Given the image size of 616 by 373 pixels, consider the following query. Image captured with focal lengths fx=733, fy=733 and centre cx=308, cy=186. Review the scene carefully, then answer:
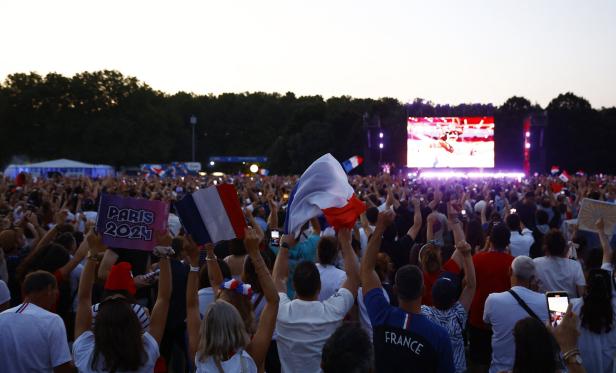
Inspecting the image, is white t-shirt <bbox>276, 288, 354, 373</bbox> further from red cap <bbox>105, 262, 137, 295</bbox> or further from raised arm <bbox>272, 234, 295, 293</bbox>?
red cap <bbox>105, 262, 137, 295</bbox>

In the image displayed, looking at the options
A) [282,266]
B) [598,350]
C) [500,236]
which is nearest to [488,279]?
[500,236]

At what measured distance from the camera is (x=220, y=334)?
3748mm

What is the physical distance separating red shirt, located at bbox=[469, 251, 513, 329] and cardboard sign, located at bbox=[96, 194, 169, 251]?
10.2 ft

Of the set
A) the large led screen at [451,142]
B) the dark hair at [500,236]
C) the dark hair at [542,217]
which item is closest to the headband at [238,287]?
the dark hair at [500,236]

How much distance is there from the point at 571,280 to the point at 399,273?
3121 mm

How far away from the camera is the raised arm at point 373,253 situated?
4.24 metres

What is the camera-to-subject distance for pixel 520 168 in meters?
68.5

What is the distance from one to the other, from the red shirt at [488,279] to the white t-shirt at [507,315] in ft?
3.90

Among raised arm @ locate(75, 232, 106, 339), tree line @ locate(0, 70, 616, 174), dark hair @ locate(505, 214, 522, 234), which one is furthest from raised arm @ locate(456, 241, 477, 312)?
tree line @ locate(0, 70, 616, 174)

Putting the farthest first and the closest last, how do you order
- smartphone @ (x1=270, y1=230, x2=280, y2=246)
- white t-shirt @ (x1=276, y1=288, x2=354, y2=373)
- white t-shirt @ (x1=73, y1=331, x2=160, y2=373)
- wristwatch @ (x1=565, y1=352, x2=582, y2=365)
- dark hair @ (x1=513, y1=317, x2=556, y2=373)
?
smartphone @ (x1=270, y1=230, x2=280, y2=246) → white t-shirt @ (x1=276, y1=288, x2=354, y2=373) → white t-shirt @ (x1=73, y1=331, x2=160, y2=373) → wristwatch @ (x1=565, y1=352, x2=582, y2=365) → dark hair @ (x1=513, y1=317, x2=556, y2=373)

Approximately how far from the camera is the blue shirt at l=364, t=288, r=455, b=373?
4051mm

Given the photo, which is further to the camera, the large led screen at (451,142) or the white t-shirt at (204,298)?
the large led screen at (451,142)

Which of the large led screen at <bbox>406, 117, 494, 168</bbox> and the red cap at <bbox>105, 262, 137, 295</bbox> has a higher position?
the red cap at <bbox>105, 262, 137, 295</bbox>

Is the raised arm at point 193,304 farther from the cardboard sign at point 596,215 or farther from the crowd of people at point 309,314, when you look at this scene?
the cardboard sign at point 596,215
